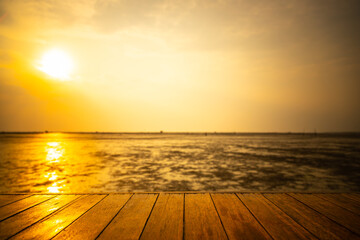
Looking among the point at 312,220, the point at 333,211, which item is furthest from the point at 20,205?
the point at 333,211

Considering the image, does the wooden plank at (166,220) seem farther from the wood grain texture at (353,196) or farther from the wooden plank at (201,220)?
the wood grain texture at (353,196)

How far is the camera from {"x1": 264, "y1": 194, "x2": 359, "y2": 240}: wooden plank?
2080 millimetres

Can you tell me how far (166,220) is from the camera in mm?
2391

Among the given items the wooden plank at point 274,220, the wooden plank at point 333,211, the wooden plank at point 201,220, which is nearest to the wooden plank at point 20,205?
the wooden plank at point 201,220

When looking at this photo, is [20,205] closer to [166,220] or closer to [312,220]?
[166,220]

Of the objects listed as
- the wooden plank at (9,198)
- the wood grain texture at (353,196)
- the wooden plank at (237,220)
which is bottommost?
the wooden plank at (9,198)

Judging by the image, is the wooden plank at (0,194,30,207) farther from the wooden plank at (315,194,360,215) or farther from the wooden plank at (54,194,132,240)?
the wooden plank at (315,194,360,215)

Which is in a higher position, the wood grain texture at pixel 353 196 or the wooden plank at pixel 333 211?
the wooden plank at pixel 333 211

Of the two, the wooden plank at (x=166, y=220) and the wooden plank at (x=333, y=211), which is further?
the wooden plank at (x=333, y=211)

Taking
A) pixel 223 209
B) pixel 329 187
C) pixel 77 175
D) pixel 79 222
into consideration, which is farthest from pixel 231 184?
pixel 77 175

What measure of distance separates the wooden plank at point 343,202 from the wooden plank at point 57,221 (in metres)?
3.67

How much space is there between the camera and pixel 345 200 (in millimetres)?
3133

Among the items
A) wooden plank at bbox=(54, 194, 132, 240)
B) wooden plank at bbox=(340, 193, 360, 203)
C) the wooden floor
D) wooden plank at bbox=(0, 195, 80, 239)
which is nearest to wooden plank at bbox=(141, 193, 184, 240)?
the wooden floor

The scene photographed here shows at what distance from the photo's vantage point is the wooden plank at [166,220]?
206 centimetres
